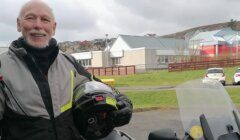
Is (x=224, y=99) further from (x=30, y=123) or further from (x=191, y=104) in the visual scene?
(x=30, y=123)

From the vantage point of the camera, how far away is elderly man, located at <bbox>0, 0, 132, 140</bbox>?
266 centimetres

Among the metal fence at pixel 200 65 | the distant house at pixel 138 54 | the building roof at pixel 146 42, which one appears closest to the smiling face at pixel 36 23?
the metal fence at pixel 200 65

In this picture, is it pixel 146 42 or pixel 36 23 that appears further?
pixel 146 42

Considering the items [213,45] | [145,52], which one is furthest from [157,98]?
[213,45]

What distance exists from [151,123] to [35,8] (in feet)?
32.2

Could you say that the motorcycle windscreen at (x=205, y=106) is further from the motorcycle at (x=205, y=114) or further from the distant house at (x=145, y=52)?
the distant house at (x=145, y=52)

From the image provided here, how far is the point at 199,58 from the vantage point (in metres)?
62.7

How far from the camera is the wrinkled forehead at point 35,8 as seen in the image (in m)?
2.90

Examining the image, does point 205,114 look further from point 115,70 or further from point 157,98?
point 115,70

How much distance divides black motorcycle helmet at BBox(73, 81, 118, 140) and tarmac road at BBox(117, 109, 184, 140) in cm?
664

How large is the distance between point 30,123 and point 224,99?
1580 mm

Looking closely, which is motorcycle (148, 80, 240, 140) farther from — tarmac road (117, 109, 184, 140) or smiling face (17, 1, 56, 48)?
tarmac road (117, 109, 184, 140)

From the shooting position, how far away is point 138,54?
70875mm

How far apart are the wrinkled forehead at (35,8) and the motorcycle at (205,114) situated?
1139 mm
